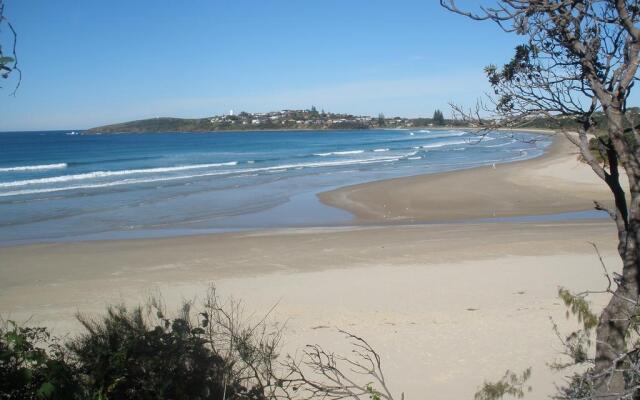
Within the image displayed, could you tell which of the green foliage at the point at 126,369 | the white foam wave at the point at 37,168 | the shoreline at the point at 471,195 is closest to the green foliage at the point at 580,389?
the green foliage at the point at 126,369

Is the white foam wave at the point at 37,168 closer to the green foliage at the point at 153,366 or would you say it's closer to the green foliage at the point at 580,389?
the green foliage at the point at 153,366

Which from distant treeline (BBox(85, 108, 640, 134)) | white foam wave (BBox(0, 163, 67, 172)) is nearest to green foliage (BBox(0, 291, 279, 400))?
white foam wave (BBox(0, 163, 67, 172))

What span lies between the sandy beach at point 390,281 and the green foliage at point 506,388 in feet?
0.32

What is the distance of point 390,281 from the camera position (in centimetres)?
912

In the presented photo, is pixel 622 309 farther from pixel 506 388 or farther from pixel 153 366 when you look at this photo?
pixel 153 366

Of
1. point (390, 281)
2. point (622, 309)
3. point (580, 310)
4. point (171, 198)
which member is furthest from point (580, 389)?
point (171, 198)

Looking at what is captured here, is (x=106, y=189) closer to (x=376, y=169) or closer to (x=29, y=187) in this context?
(x=29, y=187)

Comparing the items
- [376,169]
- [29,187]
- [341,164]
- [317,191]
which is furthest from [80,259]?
[341,164]

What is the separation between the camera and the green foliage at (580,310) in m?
6.58

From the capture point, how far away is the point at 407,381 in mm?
5496

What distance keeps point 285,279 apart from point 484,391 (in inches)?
195

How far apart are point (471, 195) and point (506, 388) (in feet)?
56.0

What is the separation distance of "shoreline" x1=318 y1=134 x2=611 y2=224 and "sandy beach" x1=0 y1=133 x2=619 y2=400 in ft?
1.27

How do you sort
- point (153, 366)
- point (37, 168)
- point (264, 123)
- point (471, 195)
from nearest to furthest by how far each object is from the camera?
point (153, 366), point (471, 195), point (37, 168), point (264, 123)
